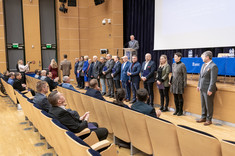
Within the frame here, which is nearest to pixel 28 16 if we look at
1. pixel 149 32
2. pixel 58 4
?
pixel 58 4

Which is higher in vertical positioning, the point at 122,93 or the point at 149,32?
the point at 149,32

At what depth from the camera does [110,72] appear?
23.1ft

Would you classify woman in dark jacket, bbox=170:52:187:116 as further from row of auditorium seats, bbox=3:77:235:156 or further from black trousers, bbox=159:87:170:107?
row of auditorium seats, bbox=3:77:235:156

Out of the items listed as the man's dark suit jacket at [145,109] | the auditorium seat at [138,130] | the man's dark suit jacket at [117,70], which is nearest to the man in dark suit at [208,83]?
the man's dark suit jacket at [145,109]

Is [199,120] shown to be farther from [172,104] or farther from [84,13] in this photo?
[84,13]

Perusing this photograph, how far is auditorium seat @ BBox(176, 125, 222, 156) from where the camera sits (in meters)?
1.59

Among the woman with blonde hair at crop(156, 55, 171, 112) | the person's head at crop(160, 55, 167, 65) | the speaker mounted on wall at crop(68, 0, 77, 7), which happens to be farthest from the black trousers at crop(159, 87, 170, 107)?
the speaker mounted on wall at crop(68, 0, 77, 7)

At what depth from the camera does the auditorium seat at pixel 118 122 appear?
2758mm

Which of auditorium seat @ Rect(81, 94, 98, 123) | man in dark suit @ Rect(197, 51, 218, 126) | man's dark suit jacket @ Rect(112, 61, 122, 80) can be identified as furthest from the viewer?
man's dark suit jacket @ Rect(112, 61, 122, 80)

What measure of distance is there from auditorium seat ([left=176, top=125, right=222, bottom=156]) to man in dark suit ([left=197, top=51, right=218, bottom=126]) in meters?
2.43

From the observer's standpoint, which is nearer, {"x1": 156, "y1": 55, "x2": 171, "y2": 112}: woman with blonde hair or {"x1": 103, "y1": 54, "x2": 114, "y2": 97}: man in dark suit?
{"x1": 156, "y1": 55, "x2": 171, "y2": 112}: woman with blonde hair

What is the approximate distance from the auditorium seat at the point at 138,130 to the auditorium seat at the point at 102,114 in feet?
1.95

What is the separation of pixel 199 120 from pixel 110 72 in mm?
3480

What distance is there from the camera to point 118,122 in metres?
2.88
